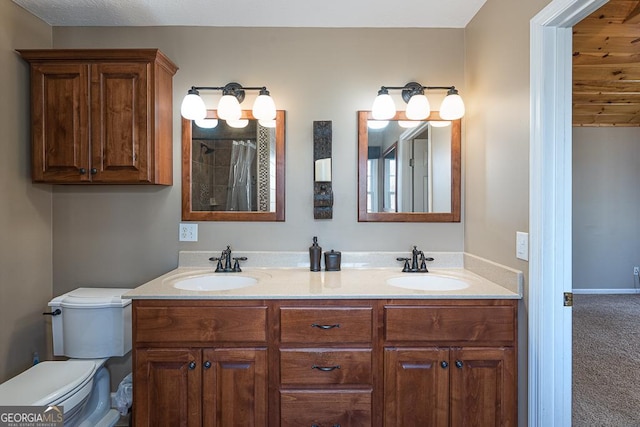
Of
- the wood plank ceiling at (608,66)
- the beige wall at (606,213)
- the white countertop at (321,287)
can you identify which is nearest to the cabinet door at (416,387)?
the white countertop at (321,287)

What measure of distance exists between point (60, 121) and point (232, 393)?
67.5 inches

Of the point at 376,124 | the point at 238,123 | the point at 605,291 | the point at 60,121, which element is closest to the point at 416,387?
the point at 376,124

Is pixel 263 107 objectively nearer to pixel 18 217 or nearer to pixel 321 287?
pixel 321 287

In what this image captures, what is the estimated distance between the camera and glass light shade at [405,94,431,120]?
1968 millimetres

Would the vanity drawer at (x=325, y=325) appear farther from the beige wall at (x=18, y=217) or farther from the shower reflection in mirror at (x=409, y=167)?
the beige wall at (x=18, y=217)

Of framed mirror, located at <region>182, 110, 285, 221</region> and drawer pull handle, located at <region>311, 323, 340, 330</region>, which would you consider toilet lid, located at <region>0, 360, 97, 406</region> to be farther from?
drawer pull handle, located at <region>311, 323, 340, 330</region>

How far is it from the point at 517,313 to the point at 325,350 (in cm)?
89

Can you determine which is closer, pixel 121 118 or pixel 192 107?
pixel 121 118

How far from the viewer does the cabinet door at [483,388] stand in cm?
146

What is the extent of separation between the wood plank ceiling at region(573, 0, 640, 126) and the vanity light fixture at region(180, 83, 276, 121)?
239 cm

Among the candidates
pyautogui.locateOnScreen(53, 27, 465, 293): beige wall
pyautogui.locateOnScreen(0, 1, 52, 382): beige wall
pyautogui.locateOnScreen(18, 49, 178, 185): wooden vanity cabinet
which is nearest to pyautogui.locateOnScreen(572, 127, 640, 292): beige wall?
pyautogui.locateOnScreen(53, 27, 465, 293): beige wall

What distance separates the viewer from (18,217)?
1.86 meters

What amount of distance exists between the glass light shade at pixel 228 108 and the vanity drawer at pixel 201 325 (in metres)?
1.13

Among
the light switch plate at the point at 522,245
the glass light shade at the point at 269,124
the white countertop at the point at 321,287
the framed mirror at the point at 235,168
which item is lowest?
the white countertop at the point at 321,287
